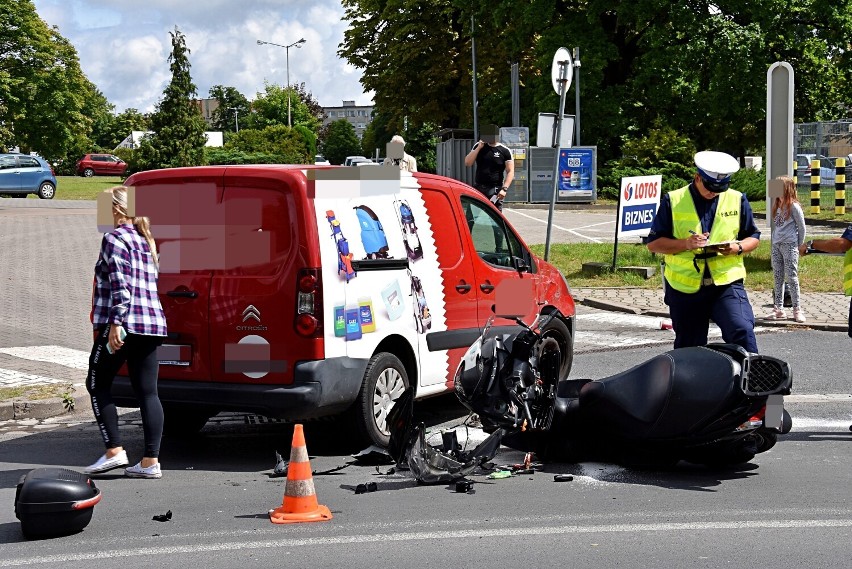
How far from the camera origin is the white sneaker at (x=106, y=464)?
6984 millimetres

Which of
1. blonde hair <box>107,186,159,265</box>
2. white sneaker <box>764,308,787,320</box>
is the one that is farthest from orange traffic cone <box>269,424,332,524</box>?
white sneaker <box>764,308,787,320</box>

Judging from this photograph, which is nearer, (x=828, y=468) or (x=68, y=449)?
(x=828, y=468)

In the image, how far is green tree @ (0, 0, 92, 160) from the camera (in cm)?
6156

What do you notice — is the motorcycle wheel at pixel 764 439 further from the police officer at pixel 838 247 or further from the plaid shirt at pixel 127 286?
the plaid shirt at pixel 127 286

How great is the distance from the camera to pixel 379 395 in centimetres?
746

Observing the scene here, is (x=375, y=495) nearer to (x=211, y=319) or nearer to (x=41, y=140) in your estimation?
(x=211, y=319)

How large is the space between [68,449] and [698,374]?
13.8ft

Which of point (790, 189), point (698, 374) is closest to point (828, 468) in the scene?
point (698, 374)

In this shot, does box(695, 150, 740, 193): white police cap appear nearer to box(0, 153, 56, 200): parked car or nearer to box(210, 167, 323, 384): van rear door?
box(210, 167, 323, 384): van rear door

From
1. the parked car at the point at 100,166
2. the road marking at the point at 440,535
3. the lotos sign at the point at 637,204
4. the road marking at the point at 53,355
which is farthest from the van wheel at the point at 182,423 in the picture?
the parked car at the point at 100,166

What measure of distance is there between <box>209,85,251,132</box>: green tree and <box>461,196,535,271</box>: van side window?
467 feet

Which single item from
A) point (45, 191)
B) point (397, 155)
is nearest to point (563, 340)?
point (397, 155)

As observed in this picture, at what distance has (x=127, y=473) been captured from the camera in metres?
6.98

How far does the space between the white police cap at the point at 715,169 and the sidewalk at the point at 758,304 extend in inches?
248
